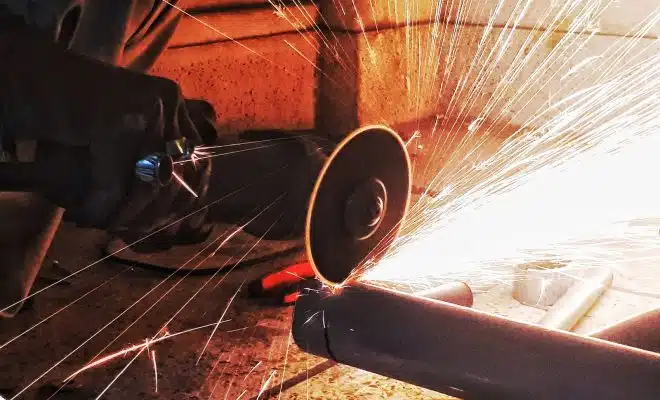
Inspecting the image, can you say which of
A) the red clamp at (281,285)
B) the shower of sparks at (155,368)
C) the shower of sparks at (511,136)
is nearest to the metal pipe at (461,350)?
the shower of sparks at (511,136)

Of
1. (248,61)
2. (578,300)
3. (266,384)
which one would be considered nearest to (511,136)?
(248,61)

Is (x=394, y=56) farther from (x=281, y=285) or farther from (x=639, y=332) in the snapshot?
(x=639, y=332)

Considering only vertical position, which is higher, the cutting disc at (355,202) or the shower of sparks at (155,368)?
the cutting disc at (355,202)

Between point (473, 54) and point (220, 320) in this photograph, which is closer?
point (220, 320)

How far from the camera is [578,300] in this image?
2.43 meters

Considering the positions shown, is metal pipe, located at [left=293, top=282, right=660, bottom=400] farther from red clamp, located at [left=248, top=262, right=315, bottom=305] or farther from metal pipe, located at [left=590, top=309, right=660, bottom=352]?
red clamp, located at [left=248, top=262, right=315, bottom=305]

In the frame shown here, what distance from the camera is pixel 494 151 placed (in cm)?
455

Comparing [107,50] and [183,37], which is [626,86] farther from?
[107,50]

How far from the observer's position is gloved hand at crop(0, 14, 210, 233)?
165 cm

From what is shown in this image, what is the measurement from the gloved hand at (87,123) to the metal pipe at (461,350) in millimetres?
458

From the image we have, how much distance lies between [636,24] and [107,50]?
331 centimetres

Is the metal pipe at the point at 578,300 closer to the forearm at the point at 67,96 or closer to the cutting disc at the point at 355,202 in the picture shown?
the cutting disc at the point at 355,202

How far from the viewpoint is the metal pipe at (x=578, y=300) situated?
229cm

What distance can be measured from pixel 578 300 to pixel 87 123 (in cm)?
154
